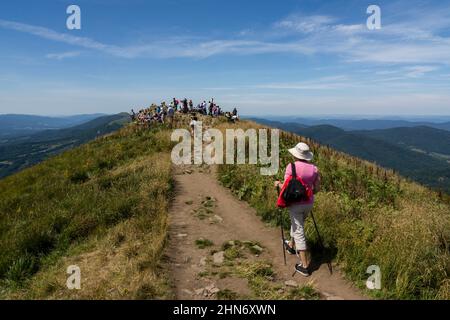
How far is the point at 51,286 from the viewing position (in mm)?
6711

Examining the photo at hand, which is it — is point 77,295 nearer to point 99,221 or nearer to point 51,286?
point 51,286

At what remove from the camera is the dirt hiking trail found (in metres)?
6.44

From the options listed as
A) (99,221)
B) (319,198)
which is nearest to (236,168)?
(319,198)

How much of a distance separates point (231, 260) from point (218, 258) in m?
0.35

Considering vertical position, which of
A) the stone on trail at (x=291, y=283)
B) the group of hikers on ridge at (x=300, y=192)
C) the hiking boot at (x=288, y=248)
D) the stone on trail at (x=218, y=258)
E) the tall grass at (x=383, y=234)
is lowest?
the stone on trail at (x=291, y=283)

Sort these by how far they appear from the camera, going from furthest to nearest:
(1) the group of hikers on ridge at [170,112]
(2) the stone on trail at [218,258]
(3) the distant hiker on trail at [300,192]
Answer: (1) the group of hikers on ridge at [170,112] < (2) the stone on trail at [218,258] < (3) the distant hiker on trail at [300,192]

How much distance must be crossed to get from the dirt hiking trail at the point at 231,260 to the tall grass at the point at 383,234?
0.58 meters

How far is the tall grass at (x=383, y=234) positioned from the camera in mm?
6336

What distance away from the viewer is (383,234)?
7.63m

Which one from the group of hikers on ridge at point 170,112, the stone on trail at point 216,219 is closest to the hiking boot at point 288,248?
the stone on trail at point 216,219

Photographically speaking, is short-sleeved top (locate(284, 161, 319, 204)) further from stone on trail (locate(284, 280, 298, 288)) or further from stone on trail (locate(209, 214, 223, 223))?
stone on trail (locate(209, 214, 223, 223))

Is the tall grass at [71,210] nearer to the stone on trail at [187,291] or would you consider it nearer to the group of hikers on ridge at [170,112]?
the stone on trail at [187,291]

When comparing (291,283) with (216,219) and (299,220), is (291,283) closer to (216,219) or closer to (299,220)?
(299,220)

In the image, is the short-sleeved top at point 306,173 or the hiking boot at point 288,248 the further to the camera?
the hiking boot at point 288,248
